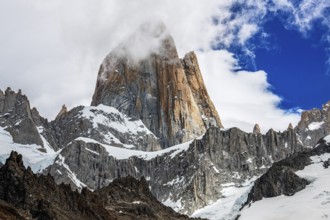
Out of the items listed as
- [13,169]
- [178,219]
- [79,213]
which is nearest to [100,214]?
[79,213]

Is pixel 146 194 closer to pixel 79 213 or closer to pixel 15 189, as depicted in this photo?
pixel 79 213

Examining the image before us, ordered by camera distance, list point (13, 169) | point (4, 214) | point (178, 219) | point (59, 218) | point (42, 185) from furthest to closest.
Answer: point (178, 219)
point (42, 185)
point (13, 169)
point (59, 218)
point (4, 214)

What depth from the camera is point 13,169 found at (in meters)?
137

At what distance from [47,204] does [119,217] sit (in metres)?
35.6

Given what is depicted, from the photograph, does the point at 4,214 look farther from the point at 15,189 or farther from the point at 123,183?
the point at 123,183

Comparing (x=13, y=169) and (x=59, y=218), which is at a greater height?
(x=13, y=169)

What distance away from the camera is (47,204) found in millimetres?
125875

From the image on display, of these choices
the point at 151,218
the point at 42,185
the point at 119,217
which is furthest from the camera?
the point at 151,218

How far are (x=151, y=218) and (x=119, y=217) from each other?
48.5ft

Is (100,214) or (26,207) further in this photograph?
(100,214)

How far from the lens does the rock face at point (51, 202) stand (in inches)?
4865

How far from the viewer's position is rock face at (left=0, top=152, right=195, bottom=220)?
405 feet

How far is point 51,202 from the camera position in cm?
13588

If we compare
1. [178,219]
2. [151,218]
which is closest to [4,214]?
[151,218]
